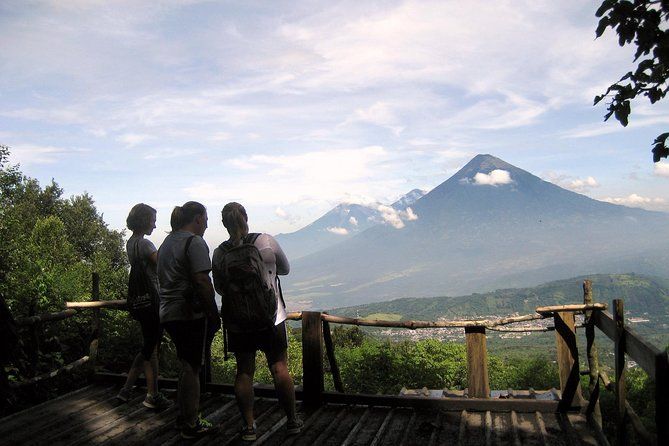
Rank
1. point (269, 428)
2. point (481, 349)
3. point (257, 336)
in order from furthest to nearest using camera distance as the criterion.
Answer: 1. point (481, 349)
2. point (269, 428)
3. point (257, 336)

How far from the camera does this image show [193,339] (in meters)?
4.74

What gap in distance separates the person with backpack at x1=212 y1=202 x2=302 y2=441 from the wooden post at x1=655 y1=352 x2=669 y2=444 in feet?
9.18

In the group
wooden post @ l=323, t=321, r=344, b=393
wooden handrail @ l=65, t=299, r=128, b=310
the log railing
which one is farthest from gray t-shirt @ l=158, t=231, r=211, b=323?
the log railing

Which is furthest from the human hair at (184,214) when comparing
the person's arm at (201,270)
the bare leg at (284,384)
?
the bare leg at (284,384)

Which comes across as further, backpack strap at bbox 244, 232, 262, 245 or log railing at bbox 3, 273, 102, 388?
log railing at bbox 3, 273, 102, 388

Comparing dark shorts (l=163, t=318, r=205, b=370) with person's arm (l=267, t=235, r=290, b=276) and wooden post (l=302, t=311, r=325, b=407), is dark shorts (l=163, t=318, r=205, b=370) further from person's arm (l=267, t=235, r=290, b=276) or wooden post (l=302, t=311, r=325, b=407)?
wooden post (l=302, t=311, r=325, b=407)

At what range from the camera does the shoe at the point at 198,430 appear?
15.3 ft

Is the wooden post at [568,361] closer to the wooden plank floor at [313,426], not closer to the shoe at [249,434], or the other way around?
the wooden plank floor at [313,426]

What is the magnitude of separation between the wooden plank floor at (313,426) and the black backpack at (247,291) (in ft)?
3.55

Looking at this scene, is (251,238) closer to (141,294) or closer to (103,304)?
(141,294)

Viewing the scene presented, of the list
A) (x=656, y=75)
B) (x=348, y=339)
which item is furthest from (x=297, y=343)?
(x=656, y=75)

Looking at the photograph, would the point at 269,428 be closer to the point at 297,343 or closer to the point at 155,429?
the point at 155,429

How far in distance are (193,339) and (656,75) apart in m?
4.07

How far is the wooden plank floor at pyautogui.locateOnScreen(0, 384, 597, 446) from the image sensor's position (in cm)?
446
